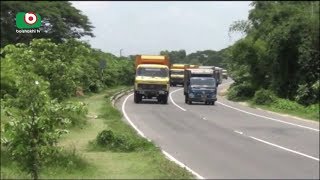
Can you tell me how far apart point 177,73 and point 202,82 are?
30.2 meters

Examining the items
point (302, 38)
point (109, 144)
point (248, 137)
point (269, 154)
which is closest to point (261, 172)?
point (269, 154)

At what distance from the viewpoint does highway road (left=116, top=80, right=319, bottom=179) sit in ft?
43.6

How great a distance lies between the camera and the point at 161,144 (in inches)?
704

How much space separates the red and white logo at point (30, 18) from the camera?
4188mm

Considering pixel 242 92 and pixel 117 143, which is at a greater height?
pixel 117 143

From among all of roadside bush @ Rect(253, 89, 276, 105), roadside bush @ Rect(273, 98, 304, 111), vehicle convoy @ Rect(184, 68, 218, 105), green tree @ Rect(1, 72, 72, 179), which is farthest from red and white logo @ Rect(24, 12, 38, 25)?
roadside bush @ Rect(253, 89, 276, 105)

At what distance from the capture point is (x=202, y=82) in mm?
40938

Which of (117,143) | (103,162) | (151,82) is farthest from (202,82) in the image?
(103,162)

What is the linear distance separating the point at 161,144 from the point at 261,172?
215 inches

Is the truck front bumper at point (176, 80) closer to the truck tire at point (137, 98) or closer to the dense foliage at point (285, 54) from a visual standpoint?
the dense foliage at point (285, 54)

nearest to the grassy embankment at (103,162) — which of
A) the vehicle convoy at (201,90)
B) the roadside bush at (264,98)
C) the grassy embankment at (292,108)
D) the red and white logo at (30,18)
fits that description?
the red and white logo at (30,18)

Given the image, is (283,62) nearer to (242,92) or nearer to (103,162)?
(242,92)

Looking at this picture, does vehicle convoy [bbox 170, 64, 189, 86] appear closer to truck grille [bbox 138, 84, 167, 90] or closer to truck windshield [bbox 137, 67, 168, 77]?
truck windshield [bbox 137, 67, 168, 77]

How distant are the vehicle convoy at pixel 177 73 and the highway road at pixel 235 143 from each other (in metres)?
38.8
